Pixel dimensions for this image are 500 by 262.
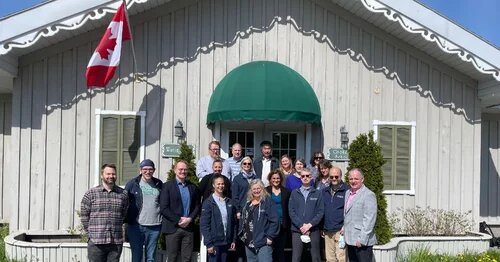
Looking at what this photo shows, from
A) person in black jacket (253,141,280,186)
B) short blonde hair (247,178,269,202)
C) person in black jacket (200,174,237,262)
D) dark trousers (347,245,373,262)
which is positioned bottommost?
dark trousers (347,245,373,262)

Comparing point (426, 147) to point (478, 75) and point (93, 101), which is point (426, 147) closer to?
point (478, 75)

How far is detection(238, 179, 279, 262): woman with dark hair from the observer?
7879 mm

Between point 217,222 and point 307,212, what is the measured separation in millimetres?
1338

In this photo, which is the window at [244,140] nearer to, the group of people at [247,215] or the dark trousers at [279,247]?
the group of people at [247,215]

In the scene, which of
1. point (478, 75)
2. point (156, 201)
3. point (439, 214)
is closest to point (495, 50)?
point (478, 75)

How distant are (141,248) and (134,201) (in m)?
0.81

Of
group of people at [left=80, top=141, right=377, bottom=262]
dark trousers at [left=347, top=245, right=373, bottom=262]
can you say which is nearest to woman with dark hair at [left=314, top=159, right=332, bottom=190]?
group of people at [left=80, top=141, right=377, bottom=262]

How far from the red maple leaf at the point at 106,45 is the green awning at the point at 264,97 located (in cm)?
222

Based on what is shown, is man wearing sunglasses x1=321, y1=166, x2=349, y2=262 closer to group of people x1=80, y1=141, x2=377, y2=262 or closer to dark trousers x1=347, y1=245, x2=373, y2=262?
group of people x1=80, y1=141, x2=377, y2=262

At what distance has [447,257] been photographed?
1021cm

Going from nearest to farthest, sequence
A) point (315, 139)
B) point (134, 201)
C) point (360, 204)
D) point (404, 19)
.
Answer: point (360, 204) < point (134, 201) < point (404, 19) < point (315, 139)

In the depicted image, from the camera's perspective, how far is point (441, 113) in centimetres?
1222

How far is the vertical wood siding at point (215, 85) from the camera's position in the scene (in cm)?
1098

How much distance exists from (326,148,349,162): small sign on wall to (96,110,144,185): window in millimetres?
3906
